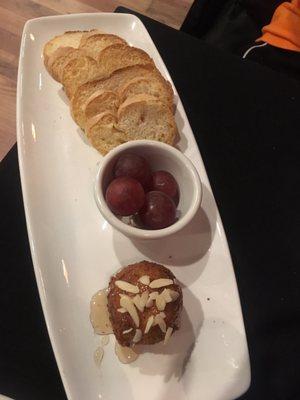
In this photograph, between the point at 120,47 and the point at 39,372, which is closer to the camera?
the point at 39,372

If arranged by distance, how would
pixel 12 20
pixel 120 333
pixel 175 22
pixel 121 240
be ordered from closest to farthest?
pixel 120 333, pixel 121 240, pixel 12 20, pixel 175 22

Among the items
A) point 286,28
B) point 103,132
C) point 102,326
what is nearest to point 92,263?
point 102,326

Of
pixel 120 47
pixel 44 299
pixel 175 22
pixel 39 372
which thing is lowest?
pixel 39 372

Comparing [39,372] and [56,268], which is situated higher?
[56,268]

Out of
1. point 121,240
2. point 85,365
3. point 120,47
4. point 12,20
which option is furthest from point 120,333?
point 12,20

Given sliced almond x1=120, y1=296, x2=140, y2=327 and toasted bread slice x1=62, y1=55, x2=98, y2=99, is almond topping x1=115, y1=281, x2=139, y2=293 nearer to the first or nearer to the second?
sliced almond x1=120, y1=296, x2=140, y2=327

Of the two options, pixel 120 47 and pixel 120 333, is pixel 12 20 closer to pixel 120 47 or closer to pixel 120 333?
pixel 120 47

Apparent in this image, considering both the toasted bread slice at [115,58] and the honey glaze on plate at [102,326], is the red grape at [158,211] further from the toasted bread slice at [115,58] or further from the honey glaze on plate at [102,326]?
the toasted bread slice at [115,58]

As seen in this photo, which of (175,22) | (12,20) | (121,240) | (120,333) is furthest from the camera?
(175,22)

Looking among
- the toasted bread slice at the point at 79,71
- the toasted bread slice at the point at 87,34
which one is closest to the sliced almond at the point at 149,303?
the toasted bread slice at the point at 79,71
